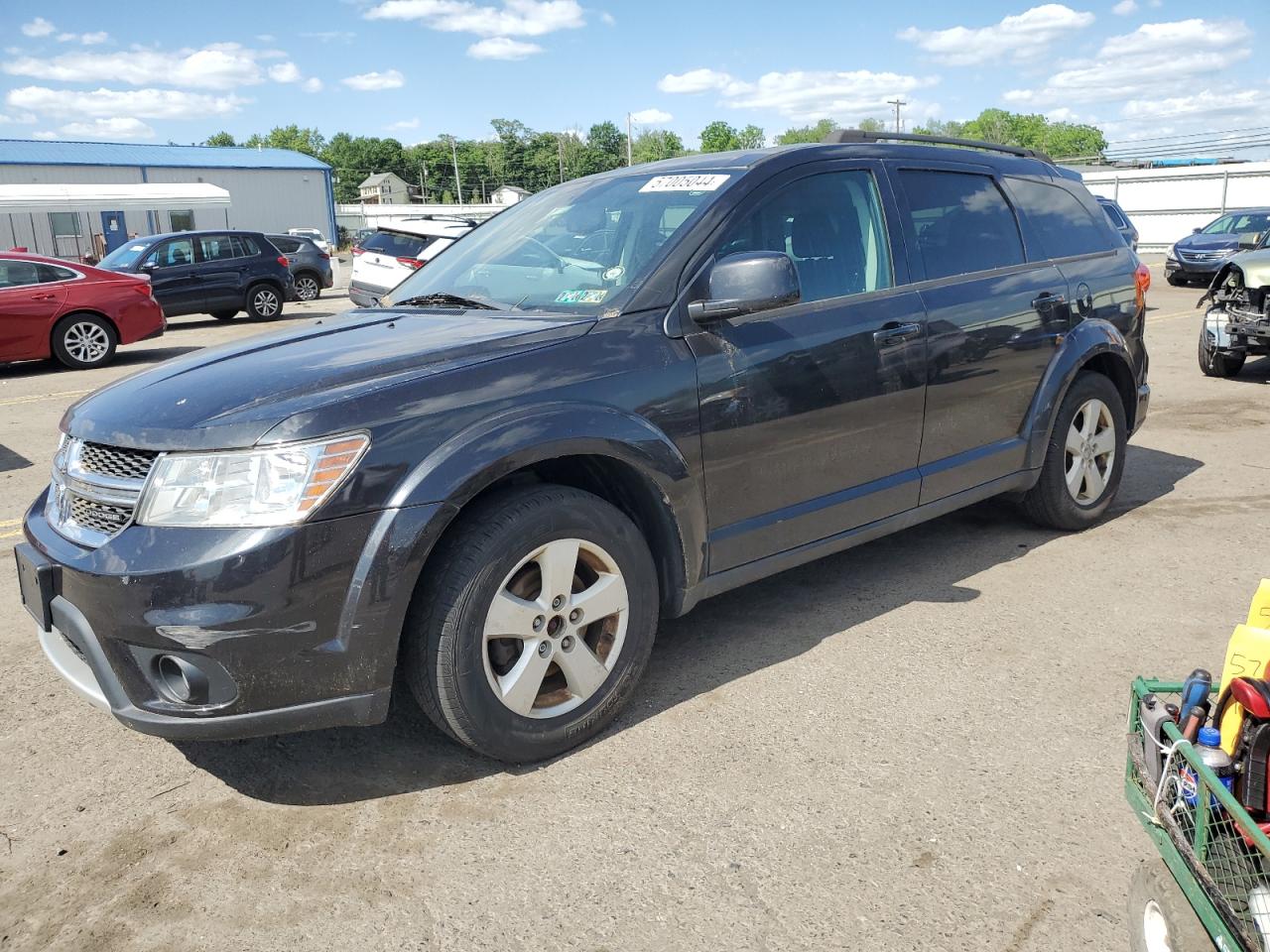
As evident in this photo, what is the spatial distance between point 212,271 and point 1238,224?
20.0 m

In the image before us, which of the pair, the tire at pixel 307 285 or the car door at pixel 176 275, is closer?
the car door at pixel 176 275

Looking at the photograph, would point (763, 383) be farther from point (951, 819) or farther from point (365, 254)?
point (365, 254)

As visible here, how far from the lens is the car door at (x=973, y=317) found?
428cm

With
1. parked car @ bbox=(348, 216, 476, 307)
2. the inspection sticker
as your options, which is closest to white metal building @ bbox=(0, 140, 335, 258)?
parked car @ bbox=(348, 216, 476, 307)

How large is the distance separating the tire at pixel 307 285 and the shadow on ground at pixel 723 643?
60.6 feet

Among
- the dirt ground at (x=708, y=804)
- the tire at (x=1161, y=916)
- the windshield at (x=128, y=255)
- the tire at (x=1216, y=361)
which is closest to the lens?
the tire at (x=1161, y=916)

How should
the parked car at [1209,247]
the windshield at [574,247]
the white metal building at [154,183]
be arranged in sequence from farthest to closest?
the white metal building at [154,183]
the parked car at [1209,247]
the windshield at [574,247]

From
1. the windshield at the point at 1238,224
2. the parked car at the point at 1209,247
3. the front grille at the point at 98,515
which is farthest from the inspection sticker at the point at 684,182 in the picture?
the windshield at the point at 1238,224

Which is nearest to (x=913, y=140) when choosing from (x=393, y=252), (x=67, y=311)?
(x=67, y=311)

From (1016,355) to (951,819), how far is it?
2.45 meters

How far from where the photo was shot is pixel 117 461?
113 inches

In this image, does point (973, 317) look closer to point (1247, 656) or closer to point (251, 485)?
point (1247, 656)

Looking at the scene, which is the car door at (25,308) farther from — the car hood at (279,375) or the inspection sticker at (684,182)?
the inspection sticker at (684,182)

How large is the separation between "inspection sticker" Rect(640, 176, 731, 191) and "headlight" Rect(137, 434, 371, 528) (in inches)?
69.1
